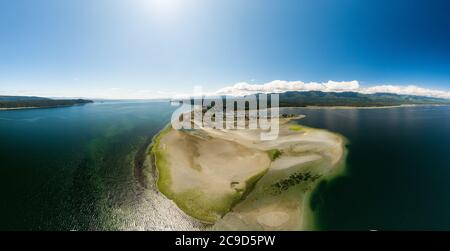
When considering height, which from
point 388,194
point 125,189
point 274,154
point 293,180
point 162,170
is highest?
point 274,154

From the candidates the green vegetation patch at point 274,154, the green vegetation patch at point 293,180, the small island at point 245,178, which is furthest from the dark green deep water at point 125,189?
the green vegetation patch at point 274,154

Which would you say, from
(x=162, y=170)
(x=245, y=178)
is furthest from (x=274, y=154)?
(x=162, y=170)

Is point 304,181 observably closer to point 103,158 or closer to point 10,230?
point 10,230

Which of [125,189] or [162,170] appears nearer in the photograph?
[125,189]

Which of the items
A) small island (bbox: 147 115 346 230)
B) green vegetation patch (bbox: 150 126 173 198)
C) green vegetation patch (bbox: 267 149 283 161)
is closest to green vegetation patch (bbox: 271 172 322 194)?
small island (bbox: 147 115 346 230)

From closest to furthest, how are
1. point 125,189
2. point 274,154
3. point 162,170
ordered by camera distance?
point 125,189
point 162,170
point 274,154

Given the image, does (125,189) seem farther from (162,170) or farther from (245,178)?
(245,178)

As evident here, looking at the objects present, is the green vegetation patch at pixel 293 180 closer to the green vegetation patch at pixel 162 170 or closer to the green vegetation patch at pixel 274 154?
the green vegetation patch at pixel 274 154
